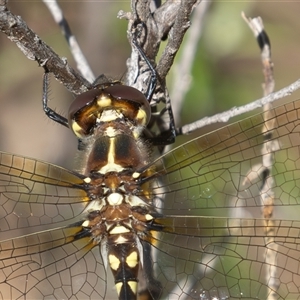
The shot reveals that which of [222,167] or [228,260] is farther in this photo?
[222,167]

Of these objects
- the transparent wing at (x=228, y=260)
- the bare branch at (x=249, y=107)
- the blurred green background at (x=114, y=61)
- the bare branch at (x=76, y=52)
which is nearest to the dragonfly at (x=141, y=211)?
the transparent wing at (x=228, y=260)

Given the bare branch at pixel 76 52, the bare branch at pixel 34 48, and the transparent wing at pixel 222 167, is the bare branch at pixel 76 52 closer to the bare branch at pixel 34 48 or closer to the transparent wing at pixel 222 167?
the bare branch at pixel 34 48

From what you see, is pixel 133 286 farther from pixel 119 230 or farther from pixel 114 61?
pixel 114 61

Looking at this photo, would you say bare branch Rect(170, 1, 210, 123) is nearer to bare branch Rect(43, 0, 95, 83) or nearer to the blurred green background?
bare branch Rect(43, 0, 95, 83)

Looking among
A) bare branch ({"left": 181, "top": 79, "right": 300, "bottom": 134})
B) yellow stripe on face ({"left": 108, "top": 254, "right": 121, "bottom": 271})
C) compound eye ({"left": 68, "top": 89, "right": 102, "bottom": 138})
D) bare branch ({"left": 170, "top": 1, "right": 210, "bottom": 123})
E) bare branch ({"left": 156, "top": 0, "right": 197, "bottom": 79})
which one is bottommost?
yellow stripe on face ({"left": 108, "top": 254, "right": 121, "bottom": 271})

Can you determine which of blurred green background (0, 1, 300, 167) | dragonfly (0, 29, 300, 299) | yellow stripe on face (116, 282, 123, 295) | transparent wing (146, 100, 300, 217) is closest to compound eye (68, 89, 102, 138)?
dragonfly (0, 29, 300, 299)

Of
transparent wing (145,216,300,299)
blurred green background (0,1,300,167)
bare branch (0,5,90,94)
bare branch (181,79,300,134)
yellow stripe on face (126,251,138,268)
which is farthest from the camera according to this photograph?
blurred green background (0,1,300,167)

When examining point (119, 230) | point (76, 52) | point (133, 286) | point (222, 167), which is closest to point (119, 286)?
point (133, 286)
